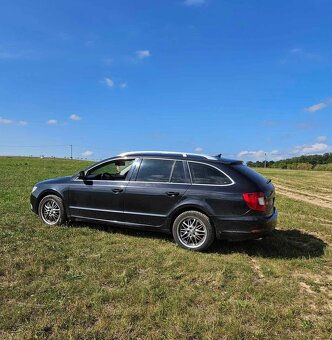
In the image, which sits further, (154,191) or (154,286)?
(154,191)

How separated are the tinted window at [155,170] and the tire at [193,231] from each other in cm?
84

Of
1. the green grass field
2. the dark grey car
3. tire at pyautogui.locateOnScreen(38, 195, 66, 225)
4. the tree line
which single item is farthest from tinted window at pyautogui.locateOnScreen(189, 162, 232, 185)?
the tree line

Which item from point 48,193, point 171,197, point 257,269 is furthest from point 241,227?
point 48,193

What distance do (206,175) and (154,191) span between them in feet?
3.29

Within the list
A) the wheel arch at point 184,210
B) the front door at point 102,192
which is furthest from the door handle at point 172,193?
the front door at point 102,192

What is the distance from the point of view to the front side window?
7805mm

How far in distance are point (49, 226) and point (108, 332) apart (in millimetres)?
4670

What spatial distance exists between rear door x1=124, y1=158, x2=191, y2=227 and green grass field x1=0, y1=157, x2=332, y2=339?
48cm

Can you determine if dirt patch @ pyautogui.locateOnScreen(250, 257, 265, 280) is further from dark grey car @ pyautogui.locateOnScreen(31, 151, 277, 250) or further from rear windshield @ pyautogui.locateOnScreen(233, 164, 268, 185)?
rear windshield @ pyautogui.locateOnScreen(233, 164, 268, 185)

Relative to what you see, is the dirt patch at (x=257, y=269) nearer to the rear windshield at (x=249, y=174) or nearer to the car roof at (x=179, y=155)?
the rear windshield at (x=249, y=174)

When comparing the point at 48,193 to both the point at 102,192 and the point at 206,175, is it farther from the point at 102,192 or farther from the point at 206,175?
the point at 206,175

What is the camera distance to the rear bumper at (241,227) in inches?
257

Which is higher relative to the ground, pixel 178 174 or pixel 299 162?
pixel 299 162

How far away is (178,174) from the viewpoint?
7238mm
